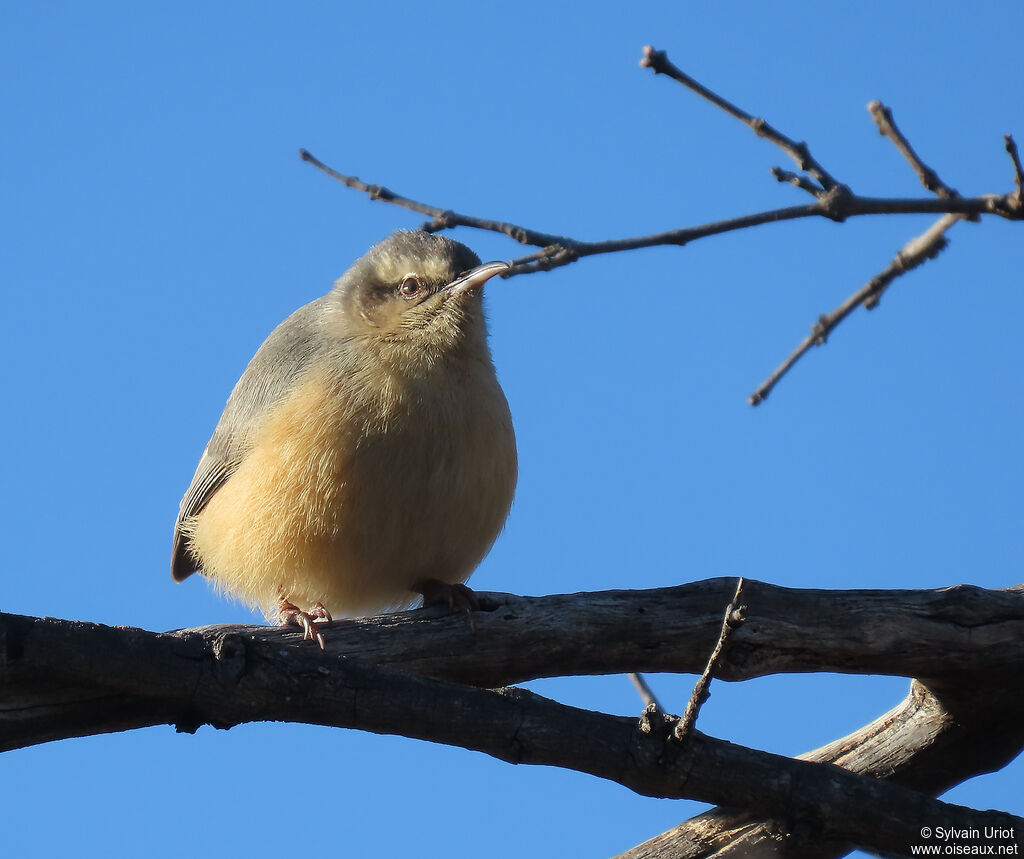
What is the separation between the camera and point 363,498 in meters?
5.51

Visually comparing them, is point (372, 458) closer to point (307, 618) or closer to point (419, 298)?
point (307, 618)

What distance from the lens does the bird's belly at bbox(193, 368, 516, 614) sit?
218 inches

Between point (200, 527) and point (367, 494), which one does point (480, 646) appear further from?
point (200, 527)

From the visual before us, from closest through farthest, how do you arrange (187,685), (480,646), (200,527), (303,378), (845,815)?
(187,685)
(845,815)
(480,646)
(303,378)
(200,527)

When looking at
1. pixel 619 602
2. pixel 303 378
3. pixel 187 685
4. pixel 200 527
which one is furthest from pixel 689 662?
pixel 200 527

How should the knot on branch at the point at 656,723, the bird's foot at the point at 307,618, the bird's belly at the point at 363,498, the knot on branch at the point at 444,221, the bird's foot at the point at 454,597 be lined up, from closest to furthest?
the knot on branch at the point at 444,221, the knot on branch at the point at 656,723, the bird's foot at the point at 307,618, the bird's foot at the point at 454,597, the bird's belly at the point at 363,498

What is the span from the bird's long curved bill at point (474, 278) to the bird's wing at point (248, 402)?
835 mm

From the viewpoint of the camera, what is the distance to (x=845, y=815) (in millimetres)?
4250

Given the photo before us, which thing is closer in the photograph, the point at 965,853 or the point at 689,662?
the point at 965,853

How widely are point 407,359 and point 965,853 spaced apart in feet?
11.5

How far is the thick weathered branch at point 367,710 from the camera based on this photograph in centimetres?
387

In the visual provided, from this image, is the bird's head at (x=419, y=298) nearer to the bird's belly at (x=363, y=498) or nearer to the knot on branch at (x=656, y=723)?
the bird's belly at (x=363, y=498)

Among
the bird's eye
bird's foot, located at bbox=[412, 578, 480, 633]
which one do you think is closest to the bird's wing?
the bird's eye

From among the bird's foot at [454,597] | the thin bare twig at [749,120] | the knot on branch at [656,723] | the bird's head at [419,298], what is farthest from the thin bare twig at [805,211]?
the bird's head at [419,298]
